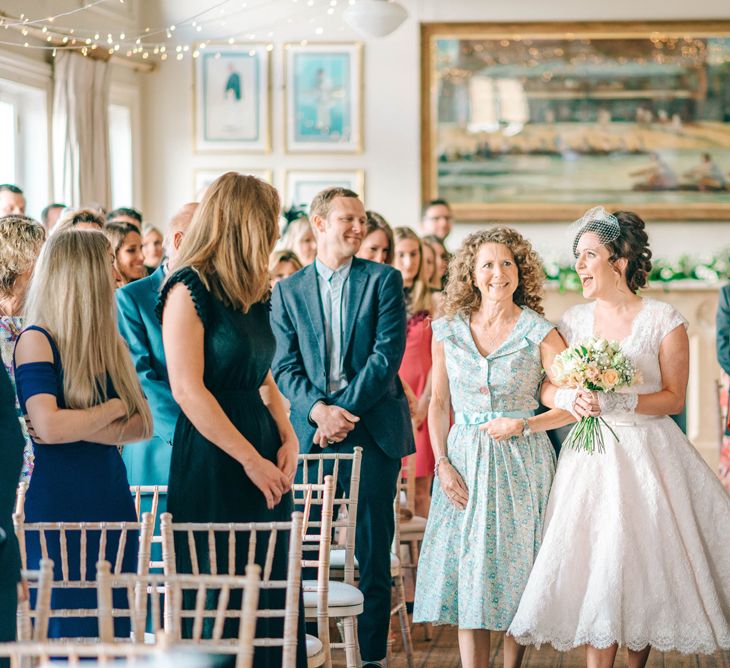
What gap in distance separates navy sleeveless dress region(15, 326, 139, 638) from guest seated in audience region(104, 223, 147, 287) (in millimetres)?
2587

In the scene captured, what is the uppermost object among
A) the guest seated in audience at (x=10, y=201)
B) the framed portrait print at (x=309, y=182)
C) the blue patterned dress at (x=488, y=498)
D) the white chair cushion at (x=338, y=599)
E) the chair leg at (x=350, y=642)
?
the framed portrait print at (x=309, y=182)

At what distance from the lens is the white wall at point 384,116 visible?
9812 millimetres

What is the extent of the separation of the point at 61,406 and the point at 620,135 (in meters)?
7.61

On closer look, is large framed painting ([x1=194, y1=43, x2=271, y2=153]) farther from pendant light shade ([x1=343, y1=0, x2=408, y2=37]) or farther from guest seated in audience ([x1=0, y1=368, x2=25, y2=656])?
guest seated in audience ([x1=0, y1=368, x2=25, y2=656])

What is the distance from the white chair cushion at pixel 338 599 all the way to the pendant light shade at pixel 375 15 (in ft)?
17.4

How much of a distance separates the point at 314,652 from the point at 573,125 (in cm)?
729

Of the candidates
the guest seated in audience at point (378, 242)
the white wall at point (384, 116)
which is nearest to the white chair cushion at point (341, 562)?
the guest seated in audience at point (378, 242)

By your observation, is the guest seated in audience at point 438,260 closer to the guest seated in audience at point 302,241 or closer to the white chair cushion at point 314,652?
the guest seated in audience at point 302,241

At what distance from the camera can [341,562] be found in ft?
14.3

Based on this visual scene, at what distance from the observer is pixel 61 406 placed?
10.4 ft

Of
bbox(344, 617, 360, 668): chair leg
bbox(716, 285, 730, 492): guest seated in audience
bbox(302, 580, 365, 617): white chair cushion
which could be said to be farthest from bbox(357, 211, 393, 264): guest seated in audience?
bbox(716, 285, 730, 492): guest seated in audience

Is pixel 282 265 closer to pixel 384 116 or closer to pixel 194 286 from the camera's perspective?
pixel 194 286

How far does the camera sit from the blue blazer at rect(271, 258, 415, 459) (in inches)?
183

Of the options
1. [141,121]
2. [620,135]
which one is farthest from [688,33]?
[141,121]
